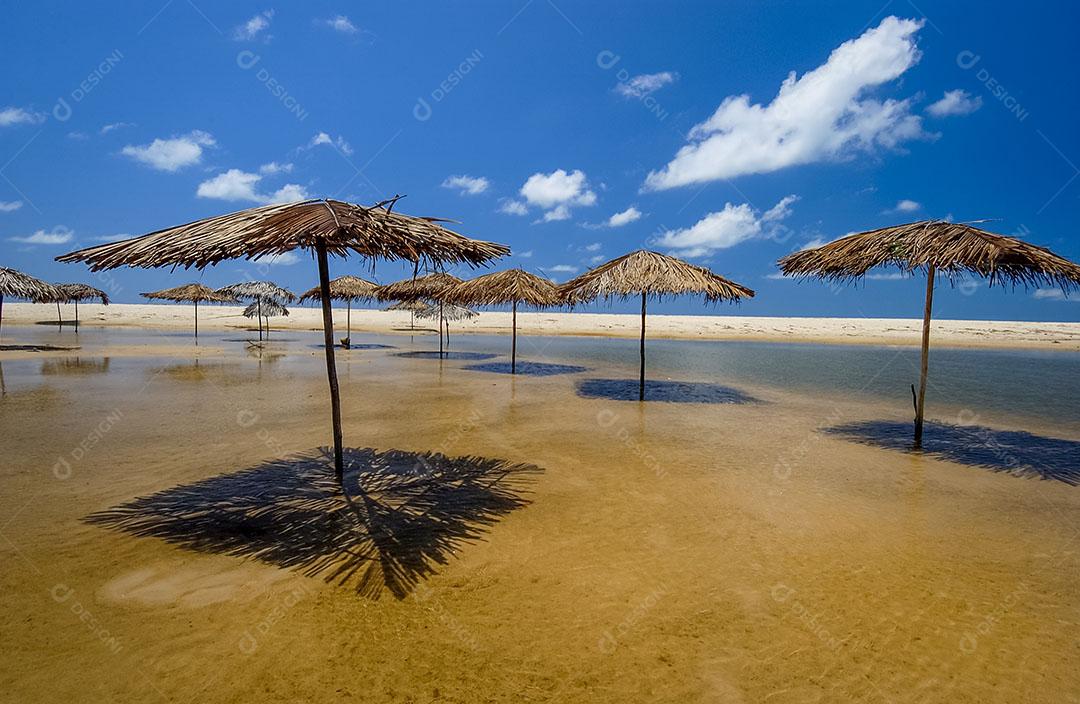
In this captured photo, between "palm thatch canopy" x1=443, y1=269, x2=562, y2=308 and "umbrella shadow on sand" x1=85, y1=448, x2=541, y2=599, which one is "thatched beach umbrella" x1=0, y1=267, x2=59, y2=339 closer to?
"palm thatch canopy" x1=443, y1=269, x2=562, y2=308

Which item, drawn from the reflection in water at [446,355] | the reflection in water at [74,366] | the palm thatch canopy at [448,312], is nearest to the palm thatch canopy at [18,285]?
the reflection in water at [74,366]

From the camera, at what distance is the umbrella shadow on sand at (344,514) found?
384 centimetres

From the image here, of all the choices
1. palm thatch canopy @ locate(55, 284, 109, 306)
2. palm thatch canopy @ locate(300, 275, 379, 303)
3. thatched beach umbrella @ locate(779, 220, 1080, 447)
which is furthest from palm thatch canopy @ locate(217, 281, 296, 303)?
thatched beach umbrella @ locate(779, 220, 1080, 447)

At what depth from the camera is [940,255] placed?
6.89m

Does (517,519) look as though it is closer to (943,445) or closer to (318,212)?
(318,212)

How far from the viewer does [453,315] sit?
82.6ft

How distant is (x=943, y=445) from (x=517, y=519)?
7.22 m

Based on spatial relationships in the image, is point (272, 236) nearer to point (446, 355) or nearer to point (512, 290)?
point (512, 290)

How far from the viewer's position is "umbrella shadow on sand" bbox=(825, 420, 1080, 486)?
6707 mm

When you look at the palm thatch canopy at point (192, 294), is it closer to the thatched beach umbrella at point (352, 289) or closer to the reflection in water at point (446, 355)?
the thatched beach umbrella at point (352, 289)

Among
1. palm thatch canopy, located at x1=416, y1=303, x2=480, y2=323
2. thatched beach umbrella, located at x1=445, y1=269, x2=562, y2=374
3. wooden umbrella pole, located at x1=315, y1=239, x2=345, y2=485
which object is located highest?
thatched beach umbrella, located at x1=445, y1=269, x2=562, y2=374

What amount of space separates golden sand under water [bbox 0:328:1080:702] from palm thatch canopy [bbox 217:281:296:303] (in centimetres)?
2042

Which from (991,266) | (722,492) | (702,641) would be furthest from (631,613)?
(991,266)

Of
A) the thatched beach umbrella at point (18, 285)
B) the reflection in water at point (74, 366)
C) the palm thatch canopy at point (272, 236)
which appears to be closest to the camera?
the palm thatch canopy at point (272, 236)
